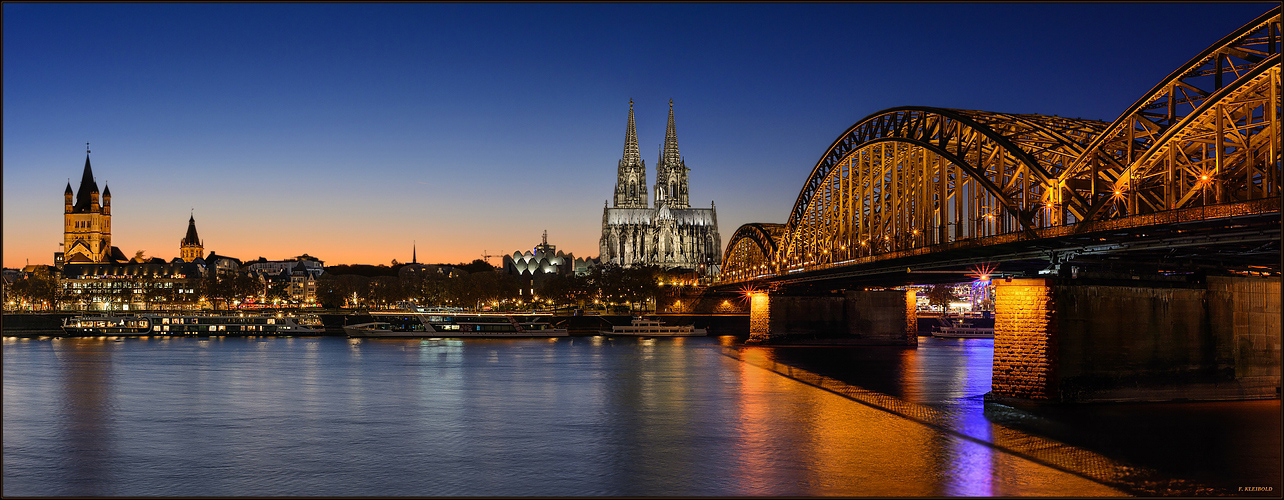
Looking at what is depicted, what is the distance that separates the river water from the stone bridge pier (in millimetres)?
30001

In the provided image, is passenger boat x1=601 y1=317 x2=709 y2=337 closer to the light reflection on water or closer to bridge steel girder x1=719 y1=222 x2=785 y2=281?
bridge steel girder x1=719 y1=222 x2=785 y2=281

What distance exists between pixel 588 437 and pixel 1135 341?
69.1ft

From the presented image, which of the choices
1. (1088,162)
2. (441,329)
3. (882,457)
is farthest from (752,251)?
(882,457)

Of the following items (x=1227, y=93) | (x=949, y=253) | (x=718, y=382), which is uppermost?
(x=1227, y=93)

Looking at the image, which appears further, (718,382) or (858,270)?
(858,270)

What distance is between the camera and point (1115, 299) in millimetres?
38062

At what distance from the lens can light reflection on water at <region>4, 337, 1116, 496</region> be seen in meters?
28.2

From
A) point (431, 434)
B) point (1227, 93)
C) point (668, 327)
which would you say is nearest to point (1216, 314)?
point (1227, 93)

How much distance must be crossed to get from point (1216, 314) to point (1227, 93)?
11.4 m

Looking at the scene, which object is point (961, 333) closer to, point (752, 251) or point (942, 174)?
point (752, 251)

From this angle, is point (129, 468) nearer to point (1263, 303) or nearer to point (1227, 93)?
point (1227, 93)

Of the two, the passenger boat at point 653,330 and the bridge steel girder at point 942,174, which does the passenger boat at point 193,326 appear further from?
the bridge steel girder at point 942,174

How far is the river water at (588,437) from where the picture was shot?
1105 inches

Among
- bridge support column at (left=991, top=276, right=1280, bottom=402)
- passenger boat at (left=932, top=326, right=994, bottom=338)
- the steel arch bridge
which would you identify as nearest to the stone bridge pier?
the steel arch bridge
